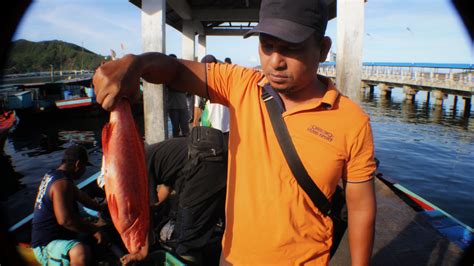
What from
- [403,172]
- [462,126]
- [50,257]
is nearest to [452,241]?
[50,257]

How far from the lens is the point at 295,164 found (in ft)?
4.85

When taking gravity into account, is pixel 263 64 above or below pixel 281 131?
above

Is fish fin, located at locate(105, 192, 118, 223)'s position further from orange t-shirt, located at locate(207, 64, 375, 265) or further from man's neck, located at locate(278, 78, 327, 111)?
man's neck, located at locate(278, 78, 327, 111)

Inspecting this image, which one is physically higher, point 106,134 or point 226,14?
point 226,14

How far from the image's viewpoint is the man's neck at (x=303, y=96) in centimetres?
164

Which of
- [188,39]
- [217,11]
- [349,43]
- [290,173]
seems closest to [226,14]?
[217,11]

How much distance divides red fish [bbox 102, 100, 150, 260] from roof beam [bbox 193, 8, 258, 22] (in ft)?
38.6

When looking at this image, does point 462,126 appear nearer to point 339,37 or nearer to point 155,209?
point 339,37

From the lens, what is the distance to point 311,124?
1.54 meters

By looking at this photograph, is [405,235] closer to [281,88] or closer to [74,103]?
[281,88]

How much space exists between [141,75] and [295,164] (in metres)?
0.94

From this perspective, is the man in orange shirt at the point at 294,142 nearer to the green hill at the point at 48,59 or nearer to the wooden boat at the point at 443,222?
the wooden boat at the point at 443,222

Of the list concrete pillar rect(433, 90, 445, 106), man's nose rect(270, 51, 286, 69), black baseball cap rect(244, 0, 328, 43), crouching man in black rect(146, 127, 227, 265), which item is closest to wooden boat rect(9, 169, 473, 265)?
crouching man in black rect(146, 127, 227, 265)

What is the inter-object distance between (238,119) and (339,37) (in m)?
5.07
